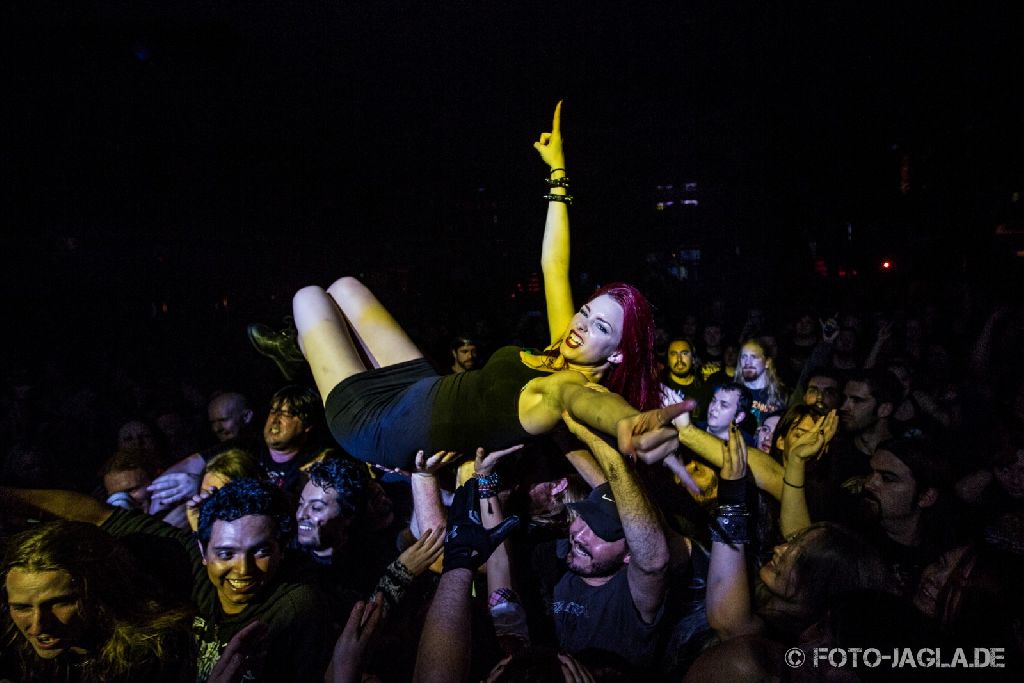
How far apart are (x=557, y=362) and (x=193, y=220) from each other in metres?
8.49

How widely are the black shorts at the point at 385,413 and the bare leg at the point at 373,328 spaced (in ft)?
0.37

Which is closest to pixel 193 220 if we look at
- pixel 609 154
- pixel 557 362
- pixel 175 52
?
pixel 175 52

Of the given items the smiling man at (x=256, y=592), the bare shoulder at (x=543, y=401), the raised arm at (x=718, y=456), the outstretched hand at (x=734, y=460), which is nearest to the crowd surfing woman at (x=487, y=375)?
the bare shoulder at (x=543, y=401)

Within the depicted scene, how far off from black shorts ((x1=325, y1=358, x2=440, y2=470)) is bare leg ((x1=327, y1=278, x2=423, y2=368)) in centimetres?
11

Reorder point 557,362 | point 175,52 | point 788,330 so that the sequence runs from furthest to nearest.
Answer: point 788,330, point 175,52, point 557,362

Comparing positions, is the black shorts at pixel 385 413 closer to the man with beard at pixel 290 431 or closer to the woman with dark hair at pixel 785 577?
the man with beard at pixel 290 431

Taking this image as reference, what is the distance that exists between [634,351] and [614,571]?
0.93 metres

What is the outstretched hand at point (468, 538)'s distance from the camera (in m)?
1.84

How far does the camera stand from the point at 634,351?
2.62 m

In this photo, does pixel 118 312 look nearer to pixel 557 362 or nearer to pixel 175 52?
pixel 175 52

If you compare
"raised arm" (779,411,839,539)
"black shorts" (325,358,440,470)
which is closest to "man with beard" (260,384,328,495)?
"black shorts" (325,358,440,470)

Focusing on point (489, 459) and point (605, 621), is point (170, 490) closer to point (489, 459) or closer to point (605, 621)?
point (489, 459)

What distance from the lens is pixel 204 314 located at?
9.52 metres

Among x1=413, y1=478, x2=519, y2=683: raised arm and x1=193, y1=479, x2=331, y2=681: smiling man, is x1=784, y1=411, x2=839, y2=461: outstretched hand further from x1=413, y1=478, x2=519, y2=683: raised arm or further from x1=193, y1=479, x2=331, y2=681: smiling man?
x1=193, y1=479, x2=331, y2=681: smiling man
